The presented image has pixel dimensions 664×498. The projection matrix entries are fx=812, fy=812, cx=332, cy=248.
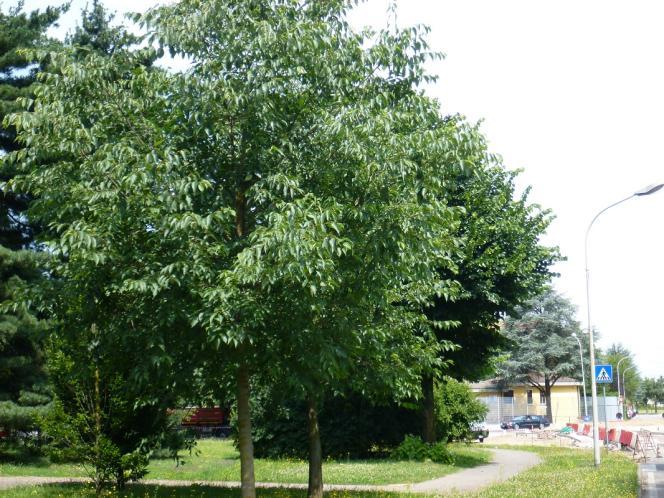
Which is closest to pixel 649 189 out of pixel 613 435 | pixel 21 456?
pixel 613 435

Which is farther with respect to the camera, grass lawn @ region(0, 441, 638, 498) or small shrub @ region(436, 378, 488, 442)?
small shrub @ region(436, 378, 488, 442)

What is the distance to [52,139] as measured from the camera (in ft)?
33.1

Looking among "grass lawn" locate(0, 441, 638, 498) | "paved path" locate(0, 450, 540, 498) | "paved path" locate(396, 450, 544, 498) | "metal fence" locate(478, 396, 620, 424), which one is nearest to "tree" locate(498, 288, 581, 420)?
"metal fence" locate(478, 396, 620, 424)

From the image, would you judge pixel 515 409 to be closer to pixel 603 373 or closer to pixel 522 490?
pixel 603 373

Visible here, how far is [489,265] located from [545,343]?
5431 cm

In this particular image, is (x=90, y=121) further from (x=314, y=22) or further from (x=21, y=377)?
(x=21, y=377)

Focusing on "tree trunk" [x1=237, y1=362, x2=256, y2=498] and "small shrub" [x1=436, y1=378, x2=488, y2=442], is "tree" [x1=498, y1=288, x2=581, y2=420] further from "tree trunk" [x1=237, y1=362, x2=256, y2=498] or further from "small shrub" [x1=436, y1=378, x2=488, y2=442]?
"tree trunk" [x1=237, y1=362, x2=256, y2=498]

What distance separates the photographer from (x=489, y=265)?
24.2 meters

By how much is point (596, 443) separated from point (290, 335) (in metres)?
16.5

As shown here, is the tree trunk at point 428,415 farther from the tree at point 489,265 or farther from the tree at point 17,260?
the tree at point 17,260

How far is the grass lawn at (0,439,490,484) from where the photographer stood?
67.4 ft

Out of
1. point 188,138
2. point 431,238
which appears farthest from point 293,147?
point 431,238

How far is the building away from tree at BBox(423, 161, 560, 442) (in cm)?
5118

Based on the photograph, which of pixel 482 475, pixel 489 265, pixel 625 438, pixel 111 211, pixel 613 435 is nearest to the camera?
pixel 111 211
